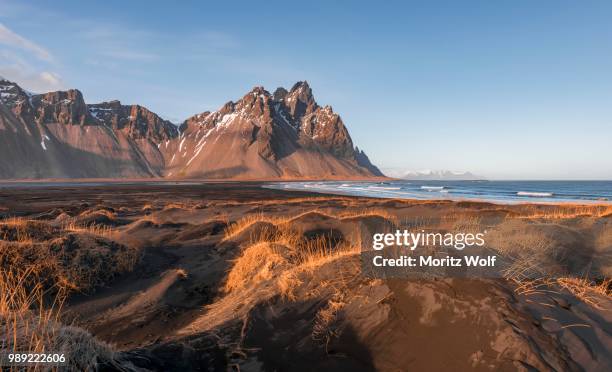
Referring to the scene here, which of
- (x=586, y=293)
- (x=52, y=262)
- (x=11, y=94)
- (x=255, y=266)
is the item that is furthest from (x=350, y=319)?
(x=11, y=94)

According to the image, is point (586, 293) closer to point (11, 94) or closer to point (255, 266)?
point (255, 266)

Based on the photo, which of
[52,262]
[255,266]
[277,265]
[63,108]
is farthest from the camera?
[63,108]

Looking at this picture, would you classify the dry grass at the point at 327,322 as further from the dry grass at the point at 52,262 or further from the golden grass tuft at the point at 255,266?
the dry grass at the point at 52,262

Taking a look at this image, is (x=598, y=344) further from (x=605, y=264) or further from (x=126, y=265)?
(x=126, y=265)

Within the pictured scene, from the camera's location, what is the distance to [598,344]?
5.11 metres

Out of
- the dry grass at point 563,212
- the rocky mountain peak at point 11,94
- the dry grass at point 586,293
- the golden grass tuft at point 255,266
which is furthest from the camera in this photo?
the rocky mountain peak at point 11,94

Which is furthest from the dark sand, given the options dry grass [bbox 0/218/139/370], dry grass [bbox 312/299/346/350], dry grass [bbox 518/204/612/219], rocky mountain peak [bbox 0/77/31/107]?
rocky mountain peak [bbox 0/77/31/107]

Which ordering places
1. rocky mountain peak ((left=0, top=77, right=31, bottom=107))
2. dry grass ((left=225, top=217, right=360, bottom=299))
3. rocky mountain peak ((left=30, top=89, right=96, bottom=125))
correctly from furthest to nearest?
rocky mountain peak ((left=30, top=89, right=96, bottom=125))
rocky mountain peak ((left=0, top=77, right=31, bottom=107))
dry grass ((left=225, top=217, right=360, bottom=299))

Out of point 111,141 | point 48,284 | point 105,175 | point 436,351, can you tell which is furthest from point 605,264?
point 111,141

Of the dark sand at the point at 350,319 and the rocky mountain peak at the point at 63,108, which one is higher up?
the rocky mountain peak at the point at 63,108

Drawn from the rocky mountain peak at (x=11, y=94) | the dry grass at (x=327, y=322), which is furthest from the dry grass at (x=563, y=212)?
the rocky mountain peak at (x=11, y=94)

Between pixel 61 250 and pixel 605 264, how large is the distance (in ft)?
53.9

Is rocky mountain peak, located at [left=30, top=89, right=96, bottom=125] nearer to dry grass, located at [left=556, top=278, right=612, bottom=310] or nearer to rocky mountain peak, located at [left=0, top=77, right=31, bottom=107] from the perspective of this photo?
rocky mountain peak, located at [left=0, top=77, right=31, bottom=107]

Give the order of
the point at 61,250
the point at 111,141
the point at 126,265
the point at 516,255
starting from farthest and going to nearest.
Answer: the point at 111,141, the point at 126,265, the point at 61,250, the point at 516,255
